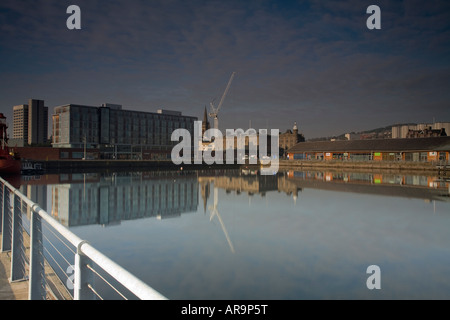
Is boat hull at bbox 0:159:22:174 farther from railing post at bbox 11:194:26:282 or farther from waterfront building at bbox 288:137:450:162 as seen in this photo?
waterfront building at bbox 288:137:450:162

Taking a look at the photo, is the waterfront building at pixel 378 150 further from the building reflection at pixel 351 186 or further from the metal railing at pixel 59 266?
the metal railing at pixel 59 266

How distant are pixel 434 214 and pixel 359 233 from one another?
886cm

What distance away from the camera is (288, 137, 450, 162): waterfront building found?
7362cm

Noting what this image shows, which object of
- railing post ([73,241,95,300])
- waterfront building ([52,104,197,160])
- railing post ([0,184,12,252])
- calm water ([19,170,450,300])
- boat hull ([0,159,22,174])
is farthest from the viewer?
waterfront building ([52,104,197,160])

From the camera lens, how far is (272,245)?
535 inches

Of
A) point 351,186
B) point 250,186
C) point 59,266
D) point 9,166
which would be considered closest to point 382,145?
point 351,186

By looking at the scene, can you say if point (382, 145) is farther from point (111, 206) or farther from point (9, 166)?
point (9, 166)

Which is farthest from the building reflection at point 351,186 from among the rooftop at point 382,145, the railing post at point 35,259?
the rooftop at point 382,145

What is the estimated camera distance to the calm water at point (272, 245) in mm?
9164

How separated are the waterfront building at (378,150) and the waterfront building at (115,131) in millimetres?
49243

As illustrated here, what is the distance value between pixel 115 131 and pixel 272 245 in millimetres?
110740

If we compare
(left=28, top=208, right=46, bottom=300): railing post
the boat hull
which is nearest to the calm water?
(left=28, top=208, right=46, bottom=300): railing post

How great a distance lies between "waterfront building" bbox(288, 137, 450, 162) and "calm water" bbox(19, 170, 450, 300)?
55.7 meters
